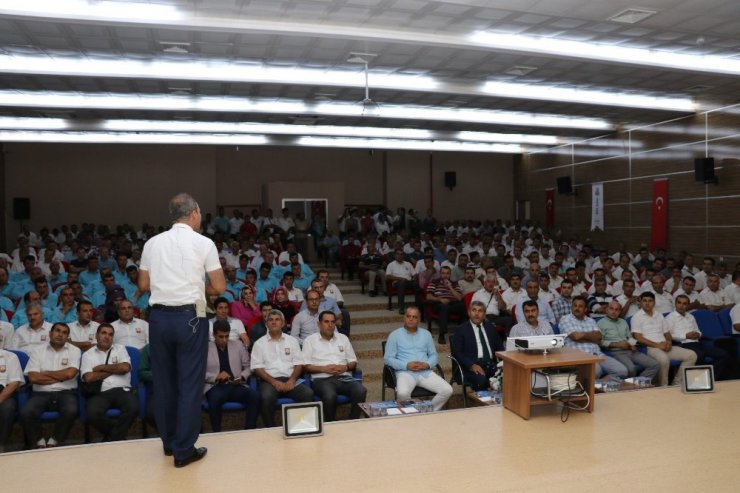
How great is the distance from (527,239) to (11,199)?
1218 cm

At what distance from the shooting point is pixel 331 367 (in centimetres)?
521

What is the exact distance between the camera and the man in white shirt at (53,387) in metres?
4.55

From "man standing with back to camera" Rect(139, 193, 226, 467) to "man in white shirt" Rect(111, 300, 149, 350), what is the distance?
2812 mm

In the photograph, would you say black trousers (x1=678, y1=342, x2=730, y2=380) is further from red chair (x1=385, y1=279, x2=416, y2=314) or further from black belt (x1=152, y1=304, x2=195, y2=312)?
black belt (x1=152, y1=304, x2=195, y2=312)

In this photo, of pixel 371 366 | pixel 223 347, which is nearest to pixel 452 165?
pixel 371 366

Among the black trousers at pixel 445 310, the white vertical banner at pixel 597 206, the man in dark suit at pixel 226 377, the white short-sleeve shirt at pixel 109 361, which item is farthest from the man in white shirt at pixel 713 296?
the white short-sleeve shirt at pixel 109 361

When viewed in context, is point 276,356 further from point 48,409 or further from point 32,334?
point 32,334

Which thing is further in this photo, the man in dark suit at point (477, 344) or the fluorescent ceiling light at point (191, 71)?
the fluorescent ceiling light at point (191, 71)

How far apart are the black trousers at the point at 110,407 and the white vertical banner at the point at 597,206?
38.6ft

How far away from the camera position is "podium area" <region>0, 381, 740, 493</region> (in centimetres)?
295

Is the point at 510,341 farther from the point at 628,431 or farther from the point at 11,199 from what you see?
the point at 11,199

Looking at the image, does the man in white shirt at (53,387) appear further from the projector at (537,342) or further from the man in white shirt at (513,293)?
the man in white shirt at (513,293)

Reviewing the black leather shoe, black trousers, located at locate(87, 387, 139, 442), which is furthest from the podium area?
black trousers, located at locate(87, 387, 139, 442)

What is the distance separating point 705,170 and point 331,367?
27.6 feet
